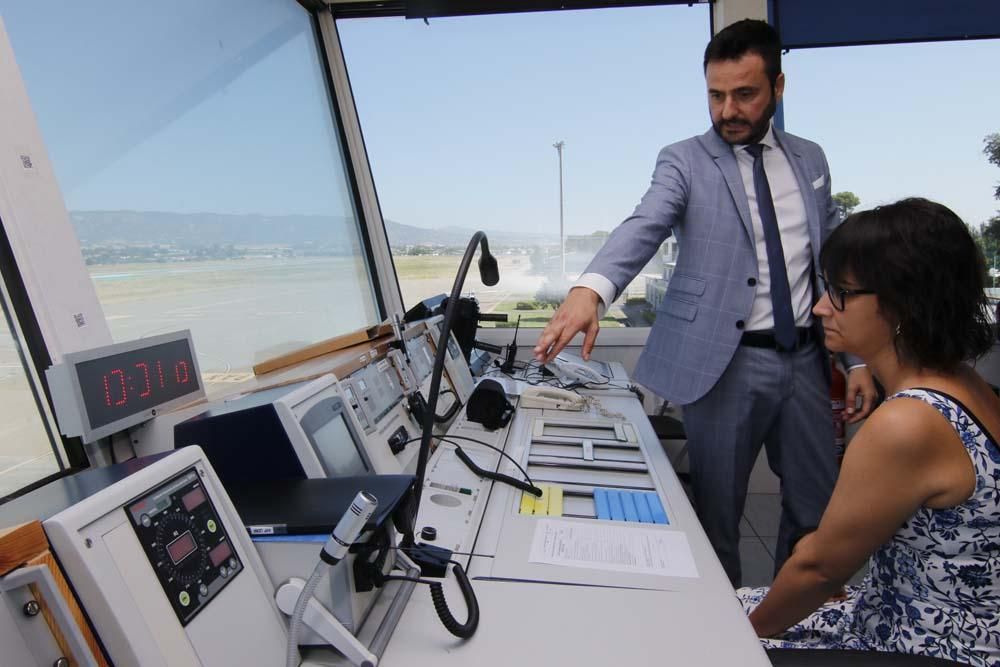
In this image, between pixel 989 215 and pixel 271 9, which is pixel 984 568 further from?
pixel 271 9

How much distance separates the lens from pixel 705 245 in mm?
1470

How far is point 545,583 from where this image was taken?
911 millimetres

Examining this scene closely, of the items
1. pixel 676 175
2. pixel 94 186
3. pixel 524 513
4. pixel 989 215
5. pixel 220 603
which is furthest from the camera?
pixel 989 215

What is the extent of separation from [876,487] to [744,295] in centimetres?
72

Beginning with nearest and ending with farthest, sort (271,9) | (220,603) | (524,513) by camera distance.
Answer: (220,603), (524,513), (271,9)

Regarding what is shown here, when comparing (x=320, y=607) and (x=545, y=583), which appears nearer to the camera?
(x=320, y=607)

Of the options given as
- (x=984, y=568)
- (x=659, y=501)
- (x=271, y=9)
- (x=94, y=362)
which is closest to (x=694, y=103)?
(x=271, y=9)

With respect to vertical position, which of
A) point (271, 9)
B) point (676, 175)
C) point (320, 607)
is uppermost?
point (271, 9)

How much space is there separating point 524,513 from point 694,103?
2.50 m

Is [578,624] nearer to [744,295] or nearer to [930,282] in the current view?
[930,282]

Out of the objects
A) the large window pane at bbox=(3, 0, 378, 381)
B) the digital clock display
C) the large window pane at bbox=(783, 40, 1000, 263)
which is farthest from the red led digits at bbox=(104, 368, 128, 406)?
the large window pane at bbox=(783, 40, 1000, 263)

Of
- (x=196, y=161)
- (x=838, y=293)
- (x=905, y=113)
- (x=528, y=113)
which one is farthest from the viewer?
(x=528, y=113)

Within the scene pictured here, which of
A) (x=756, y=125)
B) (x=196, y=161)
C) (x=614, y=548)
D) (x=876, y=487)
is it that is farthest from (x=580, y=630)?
(x=196, y=161)

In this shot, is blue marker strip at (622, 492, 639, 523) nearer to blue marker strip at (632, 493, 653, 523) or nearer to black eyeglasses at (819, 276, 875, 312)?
blue marker strip at (632, 493, 653, 523)
